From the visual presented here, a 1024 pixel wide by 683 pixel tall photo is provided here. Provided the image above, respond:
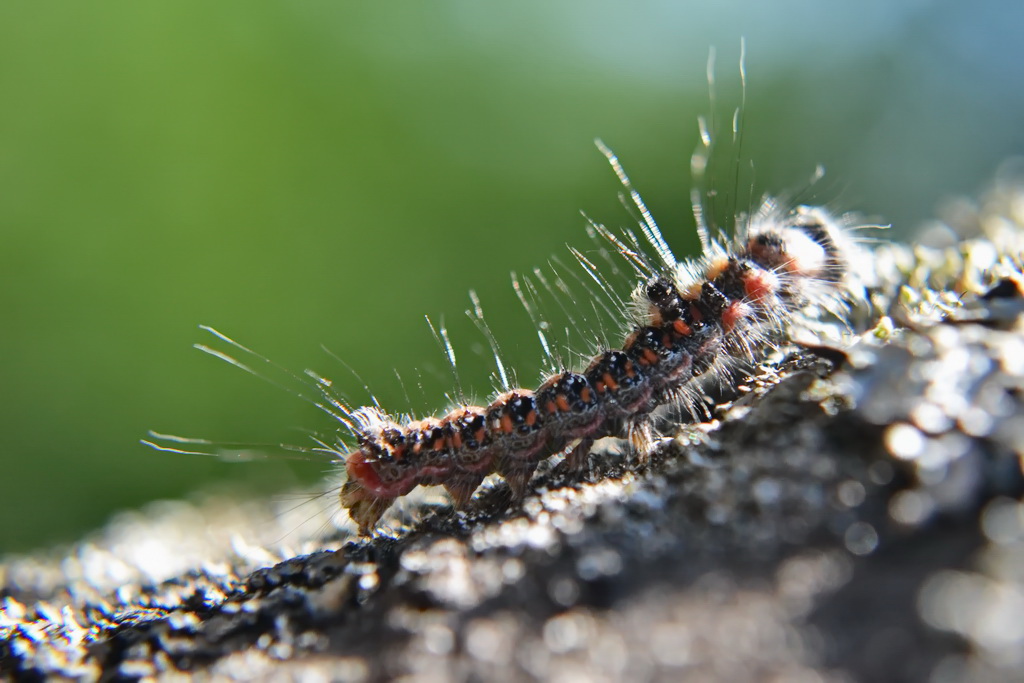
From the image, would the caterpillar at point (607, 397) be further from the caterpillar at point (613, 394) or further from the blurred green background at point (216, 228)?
the blurred green background at point (216, 228)

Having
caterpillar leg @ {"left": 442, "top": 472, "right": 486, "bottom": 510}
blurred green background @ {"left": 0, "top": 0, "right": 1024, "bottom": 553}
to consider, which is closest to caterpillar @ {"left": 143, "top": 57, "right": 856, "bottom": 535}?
caterpillar leg @ {"left": 442, "top": 472, "right": 486, "bottom": 510}

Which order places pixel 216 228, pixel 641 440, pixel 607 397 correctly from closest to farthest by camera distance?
1. pixel 641 440
2. pixel 607 397
3. pixel 216 228

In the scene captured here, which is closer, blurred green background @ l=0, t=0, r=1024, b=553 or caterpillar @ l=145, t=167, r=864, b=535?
caterpillar @ l=145, t=167, r=864, b=535

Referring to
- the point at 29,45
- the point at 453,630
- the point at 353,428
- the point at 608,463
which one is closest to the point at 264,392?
the point at 29,45

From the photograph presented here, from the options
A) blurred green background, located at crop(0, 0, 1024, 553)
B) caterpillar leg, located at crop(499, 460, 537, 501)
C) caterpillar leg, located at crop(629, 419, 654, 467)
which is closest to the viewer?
caterpillar leg, located at crop(629, 419, 654, 467)

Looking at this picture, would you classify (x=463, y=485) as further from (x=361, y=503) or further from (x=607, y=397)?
(x=607, y=397)

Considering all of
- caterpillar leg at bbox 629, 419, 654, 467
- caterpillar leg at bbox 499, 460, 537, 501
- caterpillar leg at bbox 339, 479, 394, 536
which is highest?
caterpillar leg at bbox 339, 479, 394, 536

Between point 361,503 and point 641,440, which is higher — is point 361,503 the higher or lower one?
the higher one

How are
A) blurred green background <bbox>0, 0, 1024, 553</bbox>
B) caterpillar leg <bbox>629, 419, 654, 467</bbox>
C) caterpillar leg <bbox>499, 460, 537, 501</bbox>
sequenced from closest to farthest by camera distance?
caterpillar leg <bbox>629, 419, 654, 467</bbox> → caterpillar leg <bbox>499, 460, 537, 501</bbox> → blurred green background <bbox>0, 0, 1024, 553</bbox>

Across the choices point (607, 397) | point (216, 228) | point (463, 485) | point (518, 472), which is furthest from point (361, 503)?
point (216, 228)

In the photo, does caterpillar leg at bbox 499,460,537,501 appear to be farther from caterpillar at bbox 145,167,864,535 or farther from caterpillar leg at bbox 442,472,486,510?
caterpillar leg at bbox 442,472,486,510
